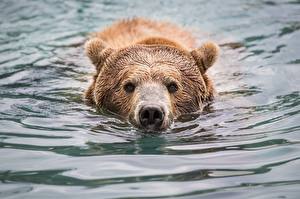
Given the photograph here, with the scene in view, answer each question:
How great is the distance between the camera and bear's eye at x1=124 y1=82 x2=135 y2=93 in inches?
307

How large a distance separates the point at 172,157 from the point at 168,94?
1750 mm

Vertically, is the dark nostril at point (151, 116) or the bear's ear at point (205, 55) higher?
the bear's ear at point (205, 55)

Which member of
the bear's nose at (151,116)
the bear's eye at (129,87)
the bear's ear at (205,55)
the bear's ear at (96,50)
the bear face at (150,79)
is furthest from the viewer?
the bear's ear at (96,50)

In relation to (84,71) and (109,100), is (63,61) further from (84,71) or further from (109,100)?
(109,100)

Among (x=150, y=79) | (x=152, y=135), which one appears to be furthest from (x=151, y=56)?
(x=152, y=135)

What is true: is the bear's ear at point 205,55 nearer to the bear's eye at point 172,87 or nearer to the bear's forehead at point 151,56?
the bear's forehead at point 151,56

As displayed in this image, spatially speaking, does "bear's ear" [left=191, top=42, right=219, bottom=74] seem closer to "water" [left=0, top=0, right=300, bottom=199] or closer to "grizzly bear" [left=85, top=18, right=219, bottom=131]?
"grizzly bear" [left=85, top=18, right=219, bottom=131]

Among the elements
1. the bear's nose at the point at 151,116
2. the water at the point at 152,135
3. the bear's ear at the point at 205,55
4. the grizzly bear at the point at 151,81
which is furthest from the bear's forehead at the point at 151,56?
the bear's nose at the point at 151,116

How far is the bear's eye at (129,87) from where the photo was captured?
7.79 meters

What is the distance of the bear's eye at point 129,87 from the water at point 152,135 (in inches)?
14.4

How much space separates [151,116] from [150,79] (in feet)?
3.27

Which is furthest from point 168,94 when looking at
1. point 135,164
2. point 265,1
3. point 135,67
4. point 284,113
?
point 265,1

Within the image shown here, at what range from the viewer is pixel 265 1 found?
578 inches

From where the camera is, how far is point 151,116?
6781 mm
